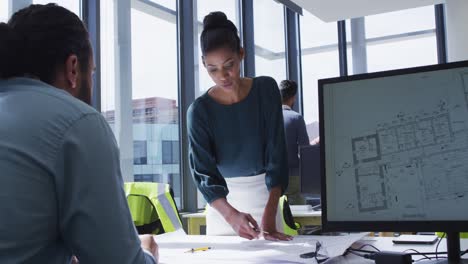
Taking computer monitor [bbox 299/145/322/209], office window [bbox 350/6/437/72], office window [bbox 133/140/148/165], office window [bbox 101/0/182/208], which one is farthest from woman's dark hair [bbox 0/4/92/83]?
office window [bbox 350/6/437/72]

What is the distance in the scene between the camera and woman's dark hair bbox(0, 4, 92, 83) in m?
0.91

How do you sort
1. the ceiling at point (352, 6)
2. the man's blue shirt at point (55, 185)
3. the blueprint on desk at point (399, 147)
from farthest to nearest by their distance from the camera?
the ceiling at point (352, 6) → the blueprint on desk at point (399, 147) → the man's blue shirt at point (55, 185)

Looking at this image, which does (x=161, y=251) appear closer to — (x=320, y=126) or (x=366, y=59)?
(x=320, y=126)

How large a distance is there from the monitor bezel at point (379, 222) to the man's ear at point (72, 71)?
23.6 inches

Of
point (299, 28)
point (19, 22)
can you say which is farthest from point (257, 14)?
point (19, 22)

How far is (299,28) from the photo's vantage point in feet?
25.0

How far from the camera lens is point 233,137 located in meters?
1.96

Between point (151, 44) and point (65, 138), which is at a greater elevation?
point (151, 44)

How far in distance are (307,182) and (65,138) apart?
2.37 metres

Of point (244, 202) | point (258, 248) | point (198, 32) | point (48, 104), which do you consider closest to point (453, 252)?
point (258, 248)

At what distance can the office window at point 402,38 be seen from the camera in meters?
7.43

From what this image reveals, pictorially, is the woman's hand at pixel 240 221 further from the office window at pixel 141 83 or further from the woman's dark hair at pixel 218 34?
the office window at pixel 141 83

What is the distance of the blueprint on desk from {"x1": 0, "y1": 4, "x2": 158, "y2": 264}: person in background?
1.86 ft

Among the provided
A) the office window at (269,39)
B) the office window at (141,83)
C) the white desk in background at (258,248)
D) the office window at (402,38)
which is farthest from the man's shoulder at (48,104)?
the office window at (402,38)
